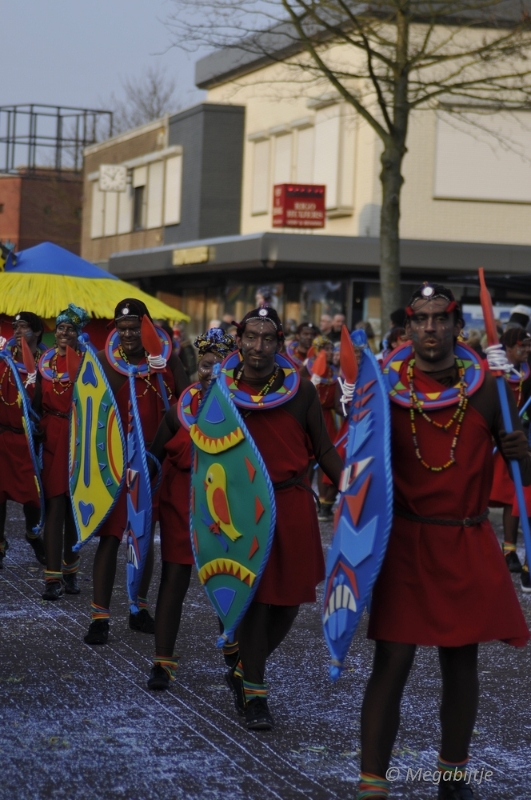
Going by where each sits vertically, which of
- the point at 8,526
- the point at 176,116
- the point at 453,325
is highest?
the point at 176,116

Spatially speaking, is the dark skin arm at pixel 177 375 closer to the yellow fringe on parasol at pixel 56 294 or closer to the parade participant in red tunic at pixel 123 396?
the parade participant in red tunic at pixel 123 396

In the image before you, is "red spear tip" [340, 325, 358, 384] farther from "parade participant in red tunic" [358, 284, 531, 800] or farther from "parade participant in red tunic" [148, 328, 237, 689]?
"parade participant in red tunic" [148, 328, 237, 689]

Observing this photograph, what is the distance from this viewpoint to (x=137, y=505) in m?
6.57

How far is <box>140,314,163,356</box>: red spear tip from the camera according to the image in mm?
6984

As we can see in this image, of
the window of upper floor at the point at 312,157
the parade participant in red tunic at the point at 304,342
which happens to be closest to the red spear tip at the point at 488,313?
the parade participant in red tunic at the point at 304,342

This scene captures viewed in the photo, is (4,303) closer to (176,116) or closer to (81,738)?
(81,738)

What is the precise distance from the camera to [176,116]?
3631cm

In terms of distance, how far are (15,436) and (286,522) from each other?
4.36 meters

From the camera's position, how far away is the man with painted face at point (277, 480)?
5.66 metres

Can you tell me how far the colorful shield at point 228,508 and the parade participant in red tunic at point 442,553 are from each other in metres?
1.05

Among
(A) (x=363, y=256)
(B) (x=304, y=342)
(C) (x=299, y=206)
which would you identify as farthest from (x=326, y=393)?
(C) (x=299, y=206)

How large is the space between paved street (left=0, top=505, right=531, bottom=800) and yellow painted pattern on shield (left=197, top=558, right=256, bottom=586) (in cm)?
62

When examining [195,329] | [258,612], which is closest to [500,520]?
[258,612]

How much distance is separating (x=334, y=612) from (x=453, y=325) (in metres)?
1.11
